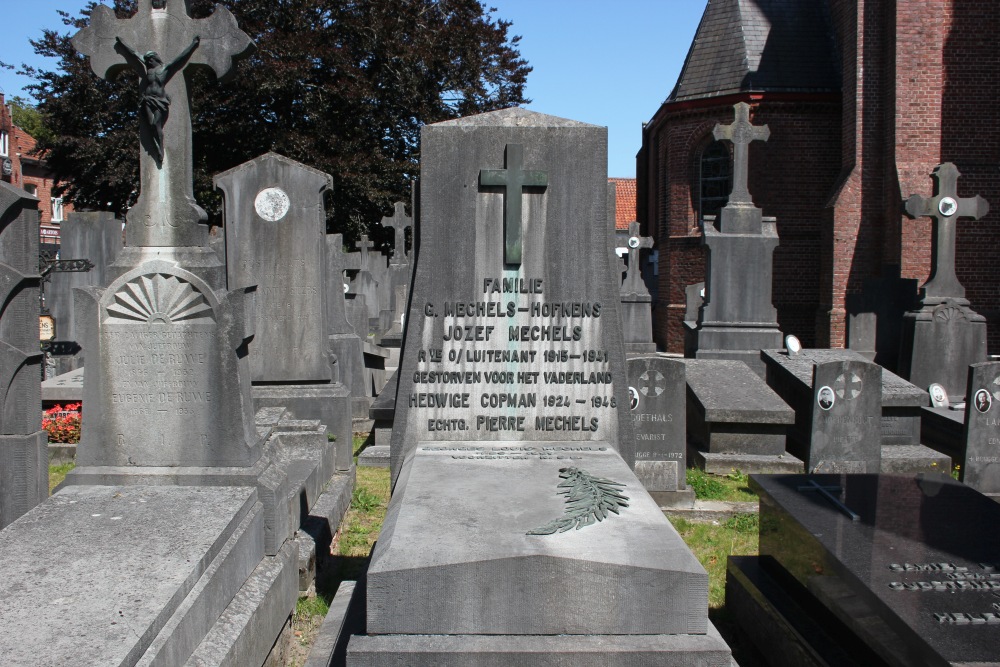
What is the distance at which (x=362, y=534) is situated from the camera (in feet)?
22.1

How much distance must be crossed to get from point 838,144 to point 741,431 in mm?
16507

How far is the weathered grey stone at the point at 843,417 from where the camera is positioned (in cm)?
802

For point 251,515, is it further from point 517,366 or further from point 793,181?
point 793,181

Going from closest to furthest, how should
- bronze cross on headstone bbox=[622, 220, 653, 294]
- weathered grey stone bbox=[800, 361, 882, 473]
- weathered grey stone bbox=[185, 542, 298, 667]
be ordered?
1. weathered grey stone bbox=[185, 542, 298, 667]
2. weathered grey stone bbox=[800, 361, 882, 473]
3. bronze cross on headstone bbox=[622, 220, 653, 294]

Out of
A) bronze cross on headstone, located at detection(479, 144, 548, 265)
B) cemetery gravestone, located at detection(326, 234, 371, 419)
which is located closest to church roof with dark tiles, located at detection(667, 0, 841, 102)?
cemetery gravestone, located at detection(326, 234, 371, 419)

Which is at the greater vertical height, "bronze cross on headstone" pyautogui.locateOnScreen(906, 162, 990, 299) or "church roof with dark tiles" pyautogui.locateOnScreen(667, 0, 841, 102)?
"church roof with dark tiles" pyautogui.locateOnScreen(667, 0, 841, 102)

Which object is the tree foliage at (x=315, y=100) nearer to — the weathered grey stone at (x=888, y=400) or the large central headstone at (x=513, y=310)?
the weathered grey stone at (x=888, y=400)

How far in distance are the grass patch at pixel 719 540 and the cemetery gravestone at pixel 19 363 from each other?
4.14m

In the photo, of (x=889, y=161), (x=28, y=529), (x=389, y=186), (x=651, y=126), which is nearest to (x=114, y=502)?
(x=28, y=529)

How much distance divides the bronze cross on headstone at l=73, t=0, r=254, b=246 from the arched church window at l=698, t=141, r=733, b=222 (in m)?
20.6

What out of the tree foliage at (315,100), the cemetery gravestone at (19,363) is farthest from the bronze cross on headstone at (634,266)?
the cemetery gravestone at (19,363)

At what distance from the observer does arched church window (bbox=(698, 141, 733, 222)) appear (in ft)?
82.1

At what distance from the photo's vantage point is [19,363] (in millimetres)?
4957

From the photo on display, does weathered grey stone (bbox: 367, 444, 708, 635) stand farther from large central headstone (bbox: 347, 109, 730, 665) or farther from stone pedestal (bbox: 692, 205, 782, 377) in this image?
stone pedestal (bbox: 692, 205, 782, 377)
